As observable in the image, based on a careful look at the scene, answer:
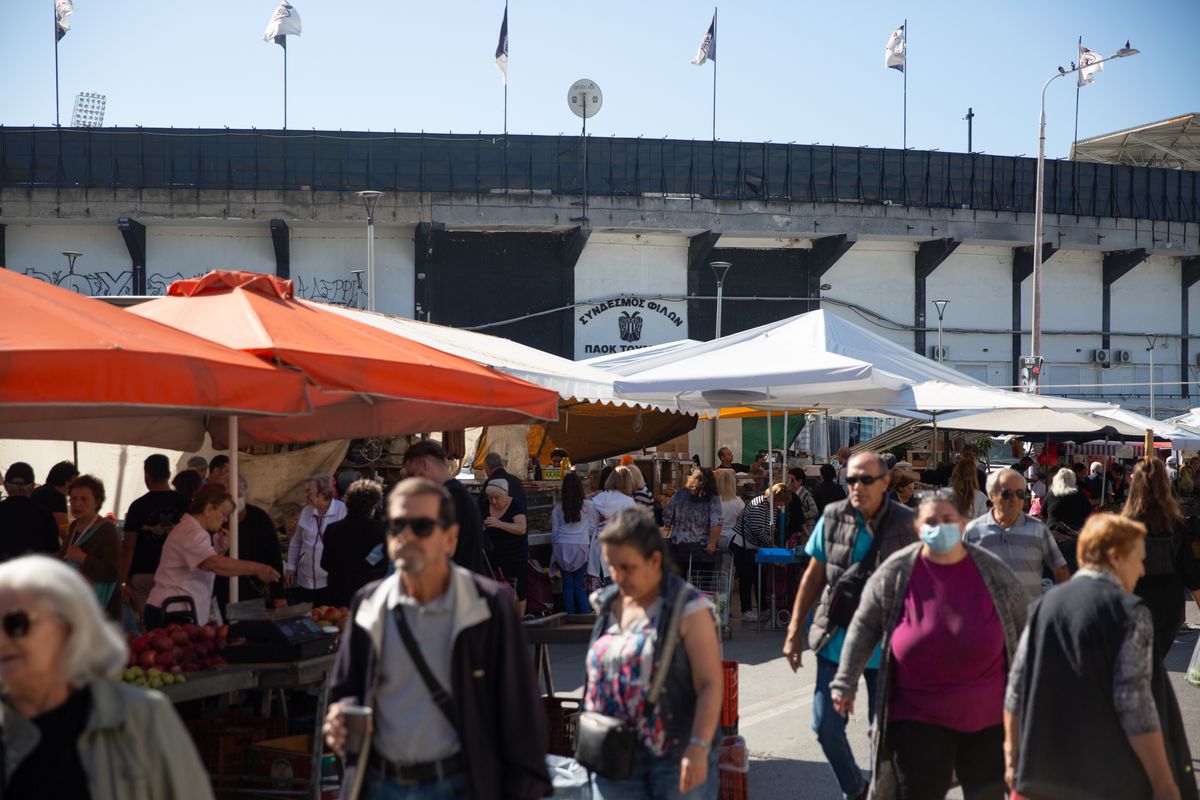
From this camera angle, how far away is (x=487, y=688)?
3502 millimetres

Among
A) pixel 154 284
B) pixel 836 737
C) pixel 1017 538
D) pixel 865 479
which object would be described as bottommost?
pixel 836 737

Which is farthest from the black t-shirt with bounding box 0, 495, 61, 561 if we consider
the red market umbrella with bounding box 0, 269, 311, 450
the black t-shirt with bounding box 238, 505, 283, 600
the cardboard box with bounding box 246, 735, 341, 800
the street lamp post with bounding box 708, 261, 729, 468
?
the street lamp post with bounding box 708, 261, 729, 468

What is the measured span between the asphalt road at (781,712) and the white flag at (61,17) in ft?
121

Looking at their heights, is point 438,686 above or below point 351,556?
above

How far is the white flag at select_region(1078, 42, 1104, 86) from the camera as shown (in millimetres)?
33094

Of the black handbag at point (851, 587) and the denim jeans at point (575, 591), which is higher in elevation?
the black handbag at point (851, 587)

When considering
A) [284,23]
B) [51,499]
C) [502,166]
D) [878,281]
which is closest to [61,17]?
[284,23]

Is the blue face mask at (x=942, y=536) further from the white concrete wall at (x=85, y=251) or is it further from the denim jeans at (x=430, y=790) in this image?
the white concrete wall at (x=85, y=251)

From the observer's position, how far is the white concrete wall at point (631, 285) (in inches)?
1543

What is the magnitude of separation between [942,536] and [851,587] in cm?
102

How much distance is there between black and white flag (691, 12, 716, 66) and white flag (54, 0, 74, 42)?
68.3ft

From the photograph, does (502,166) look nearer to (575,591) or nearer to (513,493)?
(575,591)

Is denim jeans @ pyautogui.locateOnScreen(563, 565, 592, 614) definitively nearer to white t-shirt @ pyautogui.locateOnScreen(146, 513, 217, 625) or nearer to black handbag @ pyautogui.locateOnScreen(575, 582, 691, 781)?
white t-shirt @ pyautogui.locateOnScreen(146, 513, 217, 625)

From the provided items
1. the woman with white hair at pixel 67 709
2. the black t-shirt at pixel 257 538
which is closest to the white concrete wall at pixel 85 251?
the black t-shirt at pixel 257 538
